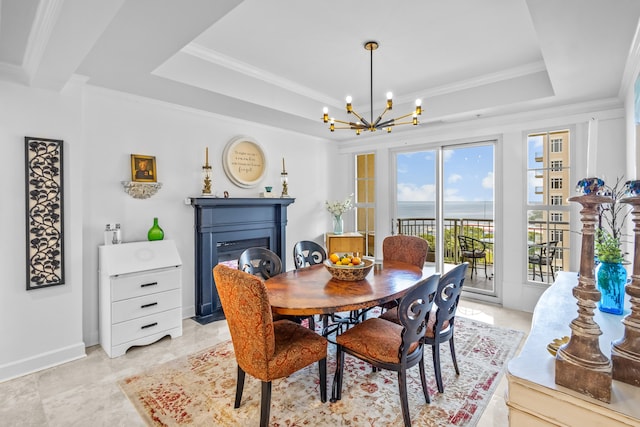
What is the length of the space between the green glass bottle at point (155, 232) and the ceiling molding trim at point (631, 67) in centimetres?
420

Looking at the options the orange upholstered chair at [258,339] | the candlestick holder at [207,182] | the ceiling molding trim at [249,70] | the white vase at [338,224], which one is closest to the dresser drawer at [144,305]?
the candlestick holder at [207,182]

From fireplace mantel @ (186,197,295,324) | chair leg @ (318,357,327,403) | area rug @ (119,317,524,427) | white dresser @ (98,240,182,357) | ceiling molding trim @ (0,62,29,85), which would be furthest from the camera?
fireplace mantel @ (186,197,295,324)

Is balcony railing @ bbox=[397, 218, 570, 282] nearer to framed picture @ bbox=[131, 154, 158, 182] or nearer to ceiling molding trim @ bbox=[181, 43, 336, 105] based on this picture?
ceiling molding trim @ bbox=[181, 43, 336, 105]

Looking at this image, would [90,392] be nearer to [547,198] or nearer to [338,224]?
[338,224]

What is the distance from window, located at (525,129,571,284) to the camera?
3.86 metres

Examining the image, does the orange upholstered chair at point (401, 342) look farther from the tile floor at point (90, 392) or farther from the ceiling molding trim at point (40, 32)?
the ceiling molding trim at point (40, 32)

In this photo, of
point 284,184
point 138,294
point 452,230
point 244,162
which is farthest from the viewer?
point 452,230

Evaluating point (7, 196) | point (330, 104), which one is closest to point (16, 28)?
point (7, 196)

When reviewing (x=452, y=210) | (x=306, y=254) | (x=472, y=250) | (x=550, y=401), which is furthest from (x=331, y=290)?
(x=472, y=250)

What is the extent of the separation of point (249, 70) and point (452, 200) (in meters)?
3.49

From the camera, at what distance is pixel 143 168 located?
11.4ft

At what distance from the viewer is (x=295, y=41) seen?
2809mm

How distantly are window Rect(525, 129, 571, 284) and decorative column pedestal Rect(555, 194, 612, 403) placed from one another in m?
3.53

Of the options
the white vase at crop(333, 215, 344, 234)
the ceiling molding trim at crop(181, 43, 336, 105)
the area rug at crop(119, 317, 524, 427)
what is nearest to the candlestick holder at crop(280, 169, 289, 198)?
the white vase at crop(333, 215, 344, 234)
